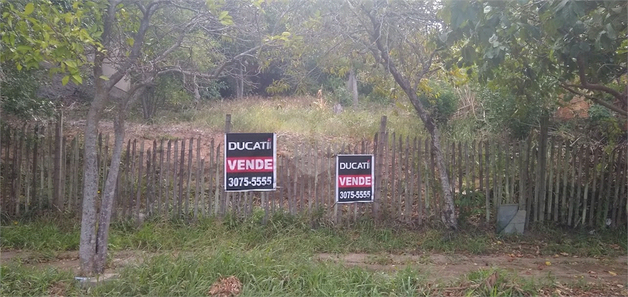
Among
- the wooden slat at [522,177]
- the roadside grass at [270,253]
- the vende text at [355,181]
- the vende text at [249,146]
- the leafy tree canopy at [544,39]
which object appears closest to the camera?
the roadside grass at [270,253]

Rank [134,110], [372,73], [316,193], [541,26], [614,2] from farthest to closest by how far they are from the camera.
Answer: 1. [134,110]
2. [372,73]
3. [316,193]
4. [541,26]
5. [614,2]

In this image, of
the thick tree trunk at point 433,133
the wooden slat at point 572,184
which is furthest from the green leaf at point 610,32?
the wooden slat at point 572,184

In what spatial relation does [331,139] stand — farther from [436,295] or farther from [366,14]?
[436,295]

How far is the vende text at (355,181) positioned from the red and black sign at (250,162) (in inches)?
42.0

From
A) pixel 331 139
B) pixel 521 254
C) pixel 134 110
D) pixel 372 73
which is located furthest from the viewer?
pixel 134 110

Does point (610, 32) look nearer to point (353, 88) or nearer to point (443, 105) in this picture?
point (443, 105)

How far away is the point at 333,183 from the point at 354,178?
519mm

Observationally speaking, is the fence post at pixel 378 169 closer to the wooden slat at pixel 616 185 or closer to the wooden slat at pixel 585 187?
the wooden slat at pixel 585 187

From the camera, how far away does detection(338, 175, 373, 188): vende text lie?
8180mm

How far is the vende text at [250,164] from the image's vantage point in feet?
25.5

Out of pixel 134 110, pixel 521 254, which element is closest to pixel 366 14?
pixel 521 254

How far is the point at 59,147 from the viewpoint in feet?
27.1

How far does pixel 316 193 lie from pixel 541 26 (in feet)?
13.3

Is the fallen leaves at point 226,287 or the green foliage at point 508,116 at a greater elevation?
→ the green foliage at point 508,116
